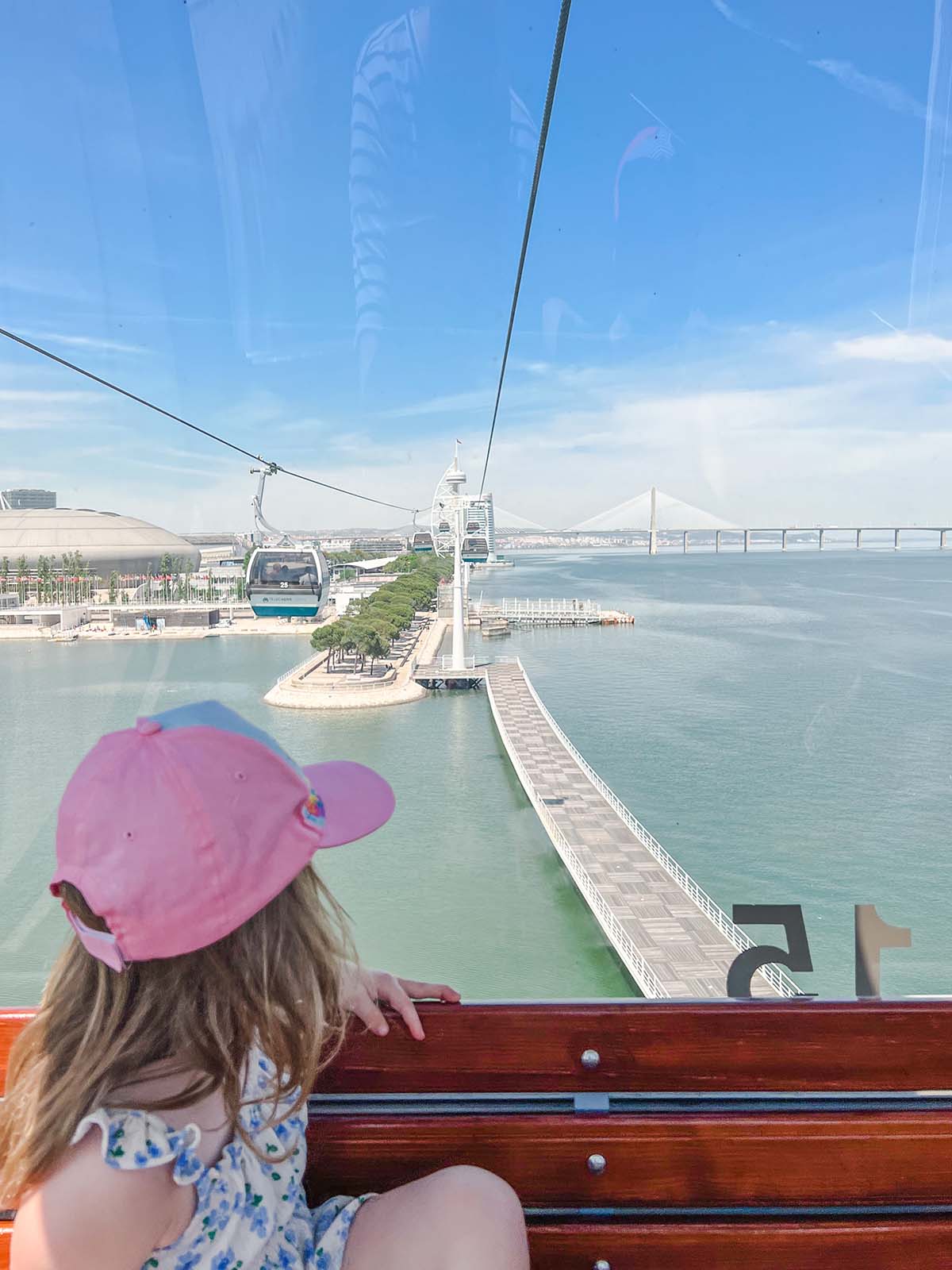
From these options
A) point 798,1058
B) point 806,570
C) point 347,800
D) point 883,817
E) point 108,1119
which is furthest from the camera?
point 806,570

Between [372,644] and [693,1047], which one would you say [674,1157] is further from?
[372,644]

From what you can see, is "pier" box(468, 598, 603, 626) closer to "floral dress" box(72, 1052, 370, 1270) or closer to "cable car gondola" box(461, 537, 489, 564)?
"cable car gondola" box(461, 537, 489, 564)

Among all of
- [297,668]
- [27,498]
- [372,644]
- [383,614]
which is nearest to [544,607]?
[383,614]

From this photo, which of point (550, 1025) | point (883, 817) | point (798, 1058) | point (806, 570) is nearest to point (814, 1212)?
point (798, 1058)

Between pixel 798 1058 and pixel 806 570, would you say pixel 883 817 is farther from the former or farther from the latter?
pixel 798 1058

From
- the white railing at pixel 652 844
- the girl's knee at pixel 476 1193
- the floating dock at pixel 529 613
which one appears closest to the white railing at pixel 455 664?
the floating dock at pixel 529 613

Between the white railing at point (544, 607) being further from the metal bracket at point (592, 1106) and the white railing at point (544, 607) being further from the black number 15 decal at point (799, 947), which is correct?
the metal bracket at point (592, 1106)
